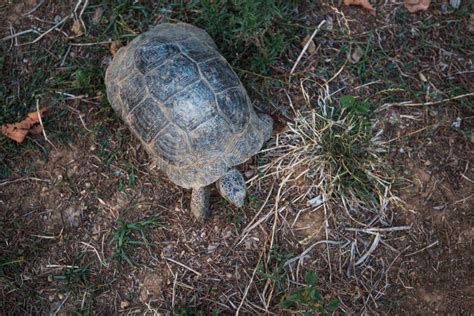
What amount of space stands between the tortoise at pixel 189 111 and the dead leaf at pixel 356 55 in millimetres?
870

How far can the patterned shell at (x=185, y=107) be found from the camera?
2.99m

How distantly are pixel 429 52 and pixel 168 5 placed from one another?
6.34ft

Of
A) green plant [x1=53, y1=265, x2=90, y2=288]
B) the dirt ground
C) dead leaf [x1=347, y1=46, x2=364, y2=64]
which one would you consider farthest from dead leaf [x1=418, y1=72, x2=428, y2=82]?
green plant [x1=53, y1=265, x2=90, y2=288]

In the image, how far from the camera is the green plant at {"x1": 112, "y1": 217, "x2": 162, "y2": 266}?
322cm

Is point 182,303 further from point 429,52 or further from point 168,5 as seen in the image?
point 429,52

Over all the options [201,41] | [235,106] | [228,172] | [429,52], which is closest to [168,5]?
[201,41]

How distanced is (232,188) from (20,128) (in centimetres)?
152

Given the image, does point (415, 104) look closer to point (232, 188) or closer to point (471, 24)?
point (471, 24)

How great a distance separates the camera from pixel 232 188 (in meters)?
3.16

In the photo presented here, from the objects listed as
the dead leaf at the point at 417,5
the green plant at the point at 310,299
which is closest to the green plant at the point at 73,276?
the green plant at the point at 310,299

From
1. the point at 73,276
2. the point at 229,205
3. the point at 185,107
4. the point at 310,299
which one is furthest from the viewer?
the point at 229,205

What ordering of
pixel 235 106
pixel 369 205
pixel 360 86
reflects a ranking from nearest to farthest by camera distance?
pixel 235 106 < pixel 369 205 < pixel 360 86

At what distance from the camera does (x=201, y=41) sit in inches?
127

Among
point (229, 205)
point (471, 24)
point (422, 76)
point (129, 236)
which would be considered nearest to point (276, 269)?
point (229, 205)
